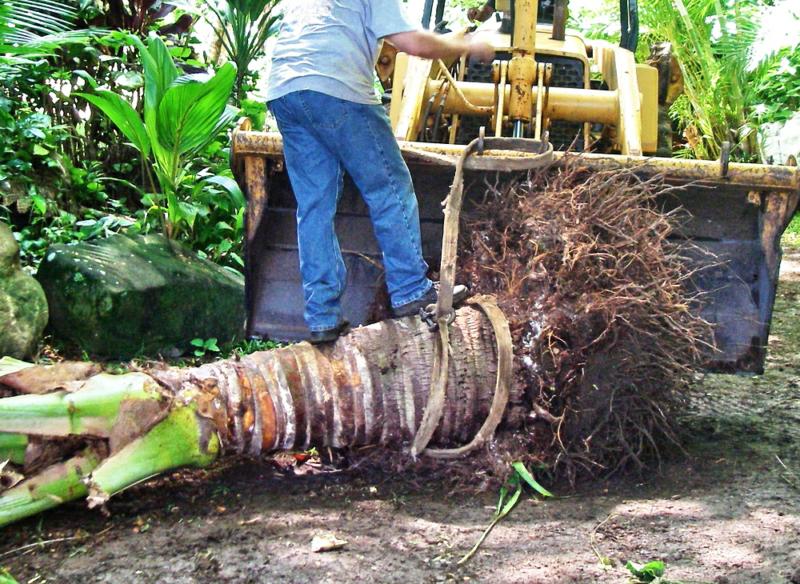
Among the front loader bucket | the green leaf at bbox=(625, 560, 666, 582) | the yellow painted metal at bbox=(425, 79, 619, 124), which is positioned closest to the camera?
the green leaf at bbox=(625, 560, 666, 582)

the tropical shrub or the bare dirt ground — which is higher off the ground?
the tropical shrub

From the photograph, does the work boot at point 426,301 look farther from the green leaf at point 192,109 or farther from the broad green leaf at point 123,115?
the broad green leaf at point 123,115

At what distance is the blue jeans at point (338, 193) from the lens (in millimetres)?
3387

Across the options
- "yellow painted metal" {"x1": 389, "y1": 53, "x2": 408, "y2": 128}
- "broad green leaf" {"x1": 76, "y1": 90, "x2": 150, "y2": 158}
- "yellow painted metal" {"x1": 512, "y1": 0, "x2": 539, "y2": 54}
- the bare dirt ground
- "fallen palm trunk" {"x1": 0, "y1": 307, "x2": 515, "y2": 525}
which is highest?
"yellow painted metal" {"x1": 512, "y1": 0, "x2": 539, "y2": 54}

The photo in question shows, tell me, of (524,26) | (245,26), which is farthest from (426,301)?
(245,26)

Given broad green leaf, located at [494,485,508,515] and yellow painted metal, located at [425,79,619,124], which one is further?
yellow painted metal, located at [425,79,619,124]

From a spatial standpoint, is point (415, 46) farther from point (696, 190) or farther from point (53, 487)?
point (53, 487)

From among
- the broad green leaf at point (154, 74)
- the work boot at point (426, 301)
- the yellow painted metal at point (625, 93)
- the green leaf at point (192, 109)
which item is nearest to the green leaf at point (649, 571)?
the work boot at point (426, 301)

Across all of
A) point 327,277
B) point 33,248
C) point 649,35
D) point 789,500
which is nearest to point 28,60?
point 33,248

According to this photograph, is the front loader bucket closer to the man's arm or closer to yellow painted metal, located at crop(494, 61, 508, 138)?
the man's arm

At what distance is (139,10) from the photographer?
23.5 ft

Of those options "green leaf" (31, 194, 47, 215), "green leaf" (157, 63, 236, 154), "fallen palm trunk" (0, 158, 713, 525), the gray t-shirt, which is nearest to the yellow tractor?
the gray t-shirt

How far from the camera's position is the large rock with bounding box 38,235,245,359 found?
4.83 m

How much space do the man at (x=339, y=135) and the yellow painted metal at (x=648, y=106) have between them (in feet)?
5.64
